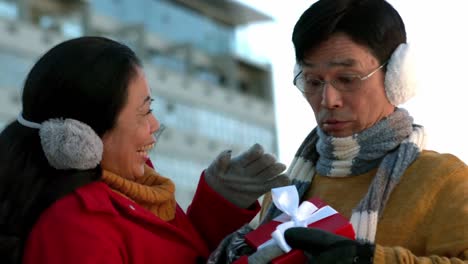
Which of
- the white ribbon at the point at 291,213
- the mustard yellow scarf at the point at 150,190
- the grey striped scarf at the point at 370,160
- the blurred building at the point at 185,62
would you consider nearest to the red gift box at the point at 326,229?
the white ribbon at the point at 291,213

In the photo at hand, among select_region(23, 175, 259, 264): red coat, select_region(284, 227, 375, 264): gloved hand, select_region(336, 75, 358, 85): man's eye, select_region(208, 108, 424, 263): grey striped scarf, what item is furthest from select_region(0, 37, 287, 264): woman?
select_region(284, 227, 375, 264): gloved hand

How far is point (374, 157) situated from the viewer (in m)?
3.34

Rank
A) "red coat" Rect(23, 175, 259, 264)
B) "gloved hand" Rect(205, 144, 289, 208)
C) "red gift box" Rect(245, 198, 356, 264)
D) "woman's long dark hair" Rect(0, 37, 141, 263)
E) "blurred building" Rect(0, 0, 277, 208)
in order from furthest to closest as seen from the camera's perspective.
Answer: "blurred building" Rect(0, 0, 277, 208)
"gloved hand" Rect(205, 144, 289, 208)
"woman's long dark hair" Rect(0, 37, 141, 263)
"red coat" Rect(23, 175, 259, 264)
"red gift box" Rect(245, 198, 356, 264)

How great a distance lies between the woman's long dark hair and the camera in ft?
11.6

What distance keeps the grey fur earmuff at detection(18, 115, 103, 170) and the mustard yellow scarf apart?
4.8 inches

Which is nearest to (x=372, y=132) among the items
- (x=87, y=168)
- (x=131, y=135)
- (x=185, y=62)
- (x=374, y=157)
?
(x=374, y=157)

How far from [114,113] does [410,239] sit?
107cm

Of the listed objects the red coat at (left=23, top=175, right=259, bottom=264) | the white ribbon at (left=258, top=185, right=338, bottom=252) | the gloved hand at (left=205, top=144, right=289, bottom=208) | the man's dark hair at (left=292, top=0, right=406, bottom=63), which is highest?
A: the man's dark hair at (left=292, top=0, right=406, bottom=63)

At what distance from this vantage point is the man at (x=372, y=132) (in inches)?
125

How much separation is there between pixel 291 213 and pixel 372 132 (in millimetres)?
406

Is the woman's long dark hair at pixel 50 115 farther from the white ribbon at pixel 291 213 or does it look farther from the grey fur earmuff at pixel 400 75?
the grey fur earmuff at pixel 400 75

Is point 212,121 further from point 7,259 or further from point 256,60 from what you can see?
point 7,259

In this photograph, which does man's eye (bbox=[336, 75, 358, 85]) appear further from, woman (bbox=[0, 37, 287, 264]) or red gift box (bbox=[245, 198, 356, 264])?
woman (bbox=[0, 37, 287, 264])

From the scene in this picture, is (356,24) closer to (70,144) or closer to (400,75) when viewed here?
(400,75)
